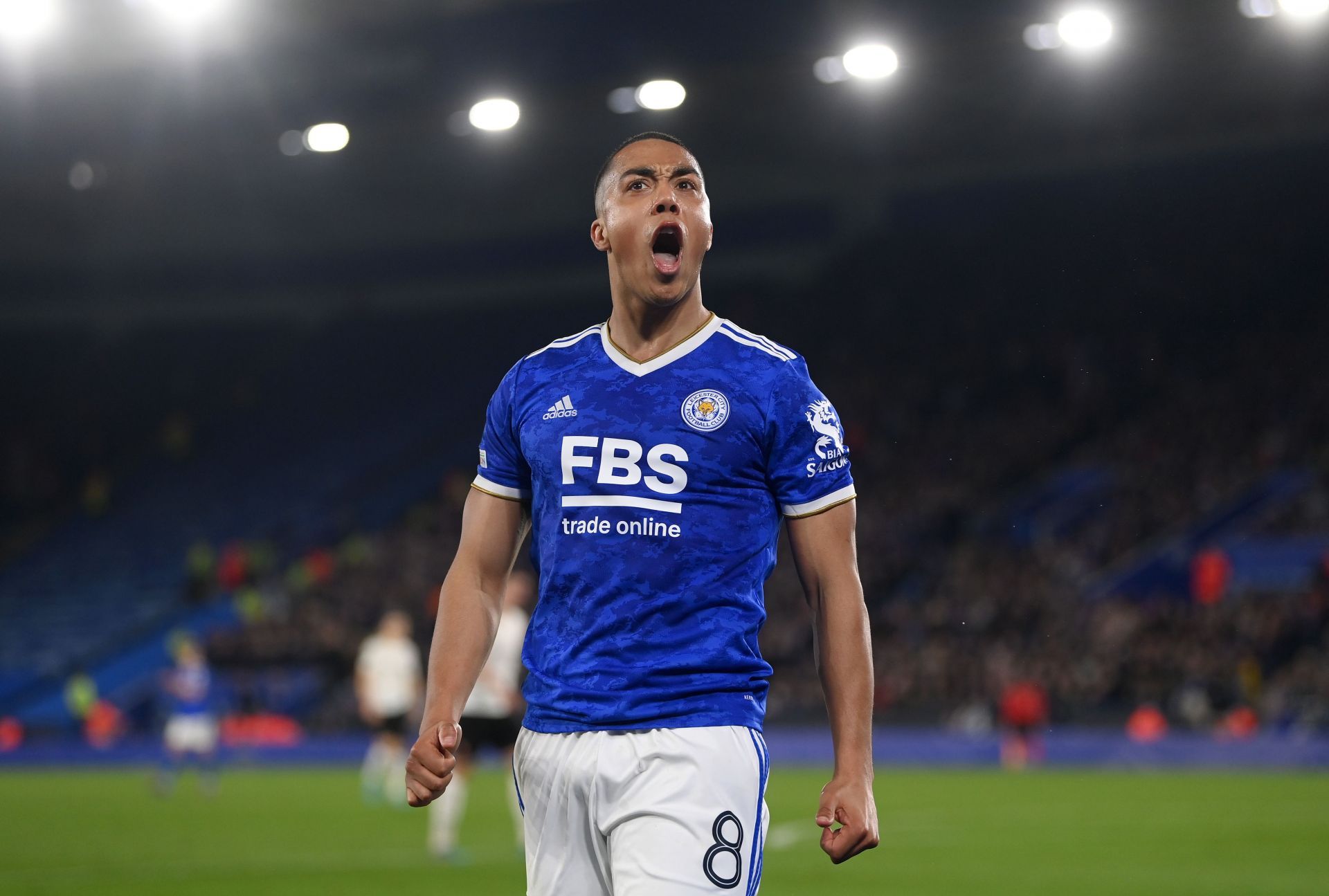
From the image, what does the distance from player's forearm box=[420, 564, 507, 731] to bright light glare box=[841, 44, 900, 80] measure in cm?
1478

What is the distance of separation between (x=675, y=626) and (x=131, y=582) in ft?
126

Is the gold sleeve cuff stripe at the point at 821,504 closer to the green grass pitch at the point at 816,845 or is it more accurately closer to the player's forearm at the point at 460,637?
the player's forearm at the point at 460,637

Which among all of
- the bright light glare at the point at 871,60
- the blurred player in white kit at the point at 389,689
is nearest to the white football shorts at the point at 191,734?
the blurred player in white kit at the point at 389,689

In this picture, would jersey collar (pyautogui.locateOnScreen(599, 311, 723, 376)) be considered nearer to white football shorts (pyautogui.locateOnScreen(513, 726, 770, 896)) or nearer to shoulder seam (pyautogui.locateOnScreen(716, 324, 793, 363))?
shoulder seam (pyautogui.locateOnScreen(716, 324, 793, 363))

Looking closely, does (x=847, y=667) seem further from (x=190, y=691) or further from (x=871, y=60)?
(x=190, y=691)

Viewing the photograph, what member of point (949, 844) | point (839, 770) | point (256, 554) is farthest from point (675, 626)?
point (256, 554)

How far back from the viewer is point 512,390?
13.6ft

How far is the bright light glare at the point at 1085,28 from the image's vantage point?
57.7ft

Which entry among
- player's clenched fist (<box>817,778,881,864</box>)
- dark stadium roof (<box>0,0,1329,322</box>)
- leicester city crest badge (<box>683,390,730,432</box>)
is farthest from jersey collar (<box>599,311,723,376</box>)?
dark stadium roof (<box>0,0,1329,322</box>)

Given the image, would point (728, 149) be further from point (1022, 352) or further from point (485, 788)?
point (485, 788)

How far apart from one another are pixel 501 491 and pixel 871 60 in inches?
596

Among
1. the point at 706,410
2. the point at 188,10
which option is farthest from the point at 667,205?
the point at 188,10

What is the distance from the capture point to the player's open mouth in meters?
3.99

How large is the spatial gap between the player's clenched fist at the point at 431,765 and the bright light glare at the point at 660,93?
16536 mm
